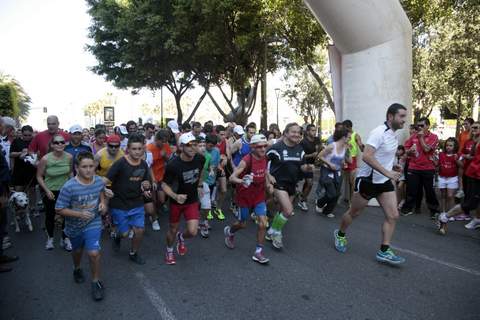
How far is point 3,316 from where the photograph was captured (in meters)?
3.79

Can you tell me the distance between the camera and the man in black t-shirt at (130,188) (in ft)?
16.3

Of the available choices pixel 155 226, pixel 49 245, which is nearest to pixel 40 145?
pixel 49 245

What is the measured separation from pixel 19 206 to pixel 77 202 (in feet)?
9.19

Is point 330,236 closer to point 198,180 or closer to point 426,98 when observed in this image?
point 198,180

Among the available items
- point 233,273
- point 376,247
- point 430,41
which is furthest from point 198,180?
point 430,41

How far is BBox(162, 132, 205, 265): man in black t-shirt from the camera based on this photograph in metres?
5.04

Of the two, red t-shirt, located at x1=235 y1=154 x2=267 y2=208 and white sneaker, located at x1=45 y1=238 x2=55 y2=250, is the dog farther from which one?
red t-shirt, located at x1=235 y1=154 x2=267 y2=208

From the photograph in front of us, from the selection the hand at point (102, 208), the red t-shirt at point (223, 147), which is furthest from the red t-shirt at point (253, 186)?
the red t-shirt at point (223, 147)

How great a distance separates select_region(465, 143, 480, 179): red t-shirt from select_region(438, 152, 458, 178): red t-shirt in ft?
2.90

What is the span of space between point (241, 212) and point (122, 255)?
1.76 metres

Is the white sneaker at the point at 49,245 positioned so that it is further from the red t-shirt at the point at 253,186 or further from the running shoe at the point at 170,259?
the red t-shirt at the point at 253,186

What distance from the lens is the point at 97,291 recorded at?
414cm

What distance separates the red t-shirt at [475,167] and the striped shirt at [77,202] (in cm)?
574

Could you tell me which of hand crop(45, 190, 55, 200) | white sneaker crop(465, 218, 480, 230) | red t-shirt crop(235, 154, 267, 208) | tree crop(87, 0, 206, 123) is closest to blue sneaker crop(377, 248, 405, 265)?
red t-shirt crop(235, 154, 267, 208)
